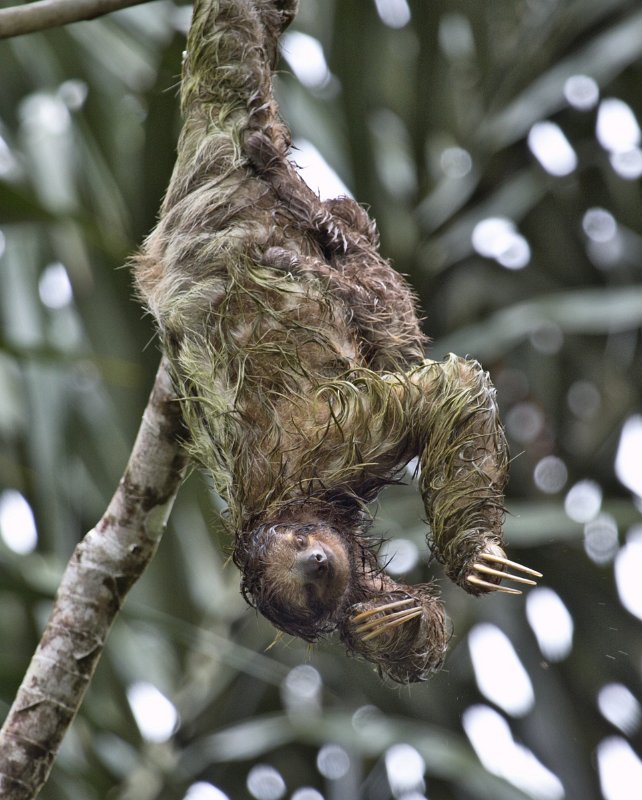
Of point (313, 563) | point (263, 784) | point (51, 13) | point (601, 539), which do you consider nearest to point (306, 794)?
point (263, 784)

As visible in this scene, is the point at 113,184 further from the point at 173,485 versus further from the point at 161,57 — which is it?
the point at 173,485

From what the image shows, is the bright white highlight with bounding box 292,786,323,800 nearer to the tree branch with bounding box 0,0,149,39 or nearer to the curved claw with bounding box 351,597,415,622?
the curved claw with bounding box 351,597,415,622

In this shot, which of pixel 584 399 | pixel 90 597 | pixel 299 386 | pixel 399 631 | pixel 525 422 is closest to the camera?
pixel 399 631

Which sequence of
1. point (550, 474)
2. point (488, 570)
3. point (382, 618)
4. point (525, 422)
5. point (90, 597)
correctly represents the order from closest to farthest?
point (488, 570), point (382, 618), point (90, 597), point (550, 474), point (525, 422)

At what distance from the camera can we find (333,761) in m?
8.30

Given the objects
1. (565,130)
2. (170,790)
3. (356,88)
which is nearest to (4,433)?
(170,790)

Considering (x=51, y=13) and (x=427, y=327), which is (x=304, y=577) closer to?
(x=51, y=13)

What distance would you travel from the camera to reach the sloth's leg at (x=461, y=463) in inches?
205

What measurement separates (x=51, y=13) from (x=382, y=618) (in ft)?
9.99

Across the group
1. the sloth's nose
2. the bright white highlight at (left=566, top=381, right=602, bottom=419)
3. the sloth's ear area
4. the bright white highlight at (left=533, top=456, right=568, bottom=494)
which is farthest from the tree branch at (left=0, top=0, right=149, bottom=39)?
the bright white highlight at (left=566, top=381, right=602, bottom=419)

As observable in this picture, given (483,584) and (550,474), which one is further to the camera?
(550,474)

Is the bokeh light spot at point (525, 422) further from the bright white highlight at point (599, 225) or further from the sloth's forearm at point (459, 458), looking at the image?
the sloth's forearm at point (459, 458)

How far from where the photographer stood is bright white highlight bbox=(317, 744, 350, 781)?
8094mm

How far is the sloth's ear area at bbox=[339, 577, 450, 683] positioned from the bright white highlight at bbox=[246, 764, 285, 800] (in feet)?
9.97
